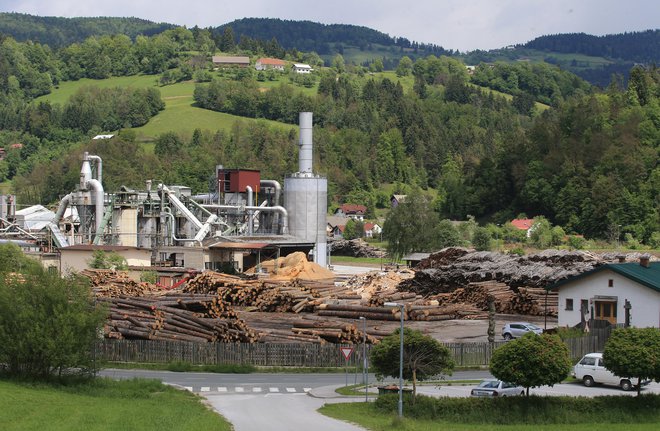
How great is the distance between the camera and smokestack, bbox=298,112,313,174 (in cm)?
10719

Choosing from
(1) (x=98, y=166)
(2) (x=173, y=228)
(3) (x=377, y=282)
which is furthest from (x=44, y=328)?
(1) (x=98, y=166)

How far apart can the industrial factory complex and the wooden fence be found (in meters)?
34.0

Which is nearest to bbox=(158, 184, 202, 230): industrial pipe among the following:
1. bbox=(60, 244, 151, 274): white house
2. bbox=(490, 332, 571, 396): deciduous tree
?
bbox=(60, 244, 151, 274): white house

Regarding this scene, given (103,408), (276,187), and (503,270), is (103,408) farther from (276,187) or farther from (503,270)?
(276,187)

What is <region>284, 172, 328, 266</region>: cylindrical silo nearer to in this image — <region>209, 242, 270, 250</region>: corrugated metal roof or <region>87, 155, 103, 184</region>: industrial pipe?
<region>209, 242, 270, 250</region>: corrugated metal roof

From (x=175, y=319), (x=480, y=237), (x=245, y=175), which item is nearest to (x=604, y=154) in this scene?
(x=480, y=237)

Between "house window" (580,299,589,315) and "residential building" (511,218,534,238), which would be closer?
"house window" (580,299,589,315)

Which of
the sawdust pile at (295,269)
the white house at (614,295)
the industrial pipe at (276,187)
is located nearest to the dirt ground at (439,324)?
the white house at (614,295)

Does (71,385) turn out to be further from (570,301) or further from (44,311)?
(570,301)

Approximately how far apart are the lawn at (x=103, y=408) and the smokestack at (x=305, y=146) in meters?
64.6

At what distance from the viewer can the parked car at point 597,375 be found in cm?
4184

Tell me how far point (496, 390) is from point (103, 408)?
1313 cm

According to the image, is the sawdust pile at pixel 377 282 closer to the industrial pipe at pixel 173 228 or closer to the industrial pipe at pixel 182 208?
the industrial pipe at pixel 173 228

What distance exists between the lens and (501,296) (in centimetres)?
6631
